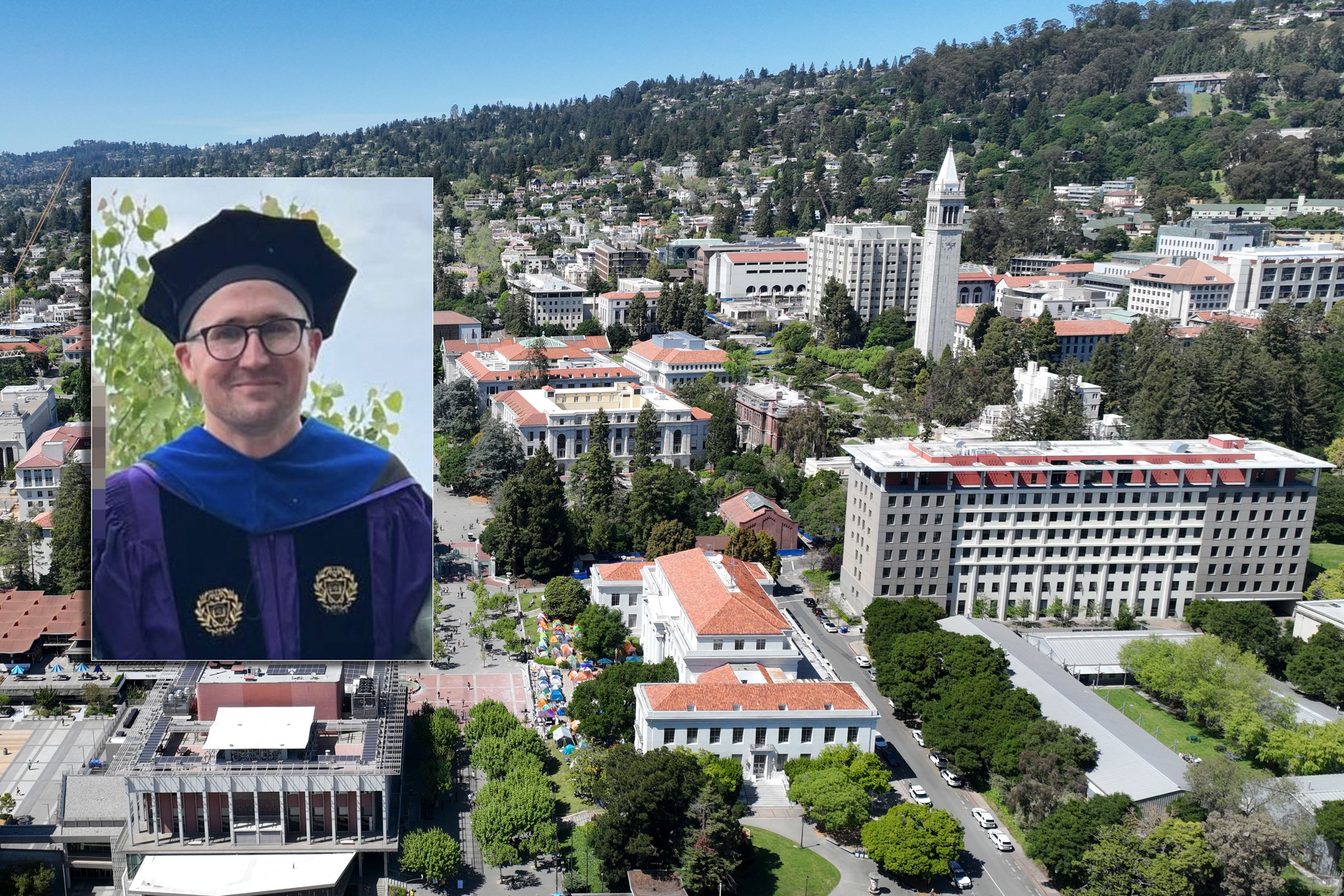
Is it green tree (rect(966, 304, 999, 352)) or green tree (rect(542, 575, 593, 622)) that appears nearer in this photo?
green tree (rect(542, 575, 593, 622))

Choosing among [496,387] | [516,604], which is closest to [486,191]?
[496,387]

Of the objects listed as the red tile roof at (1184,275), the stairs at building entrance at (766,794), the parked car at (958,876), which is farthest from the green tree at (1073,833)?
the red tile roof at (1184,275)

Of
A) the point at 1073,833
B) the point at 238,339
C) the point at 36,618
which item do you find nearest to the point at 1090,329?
the point at 1073,833

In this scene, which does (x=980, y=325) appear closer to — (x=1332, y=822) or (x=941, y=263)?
(x=941, y=263)

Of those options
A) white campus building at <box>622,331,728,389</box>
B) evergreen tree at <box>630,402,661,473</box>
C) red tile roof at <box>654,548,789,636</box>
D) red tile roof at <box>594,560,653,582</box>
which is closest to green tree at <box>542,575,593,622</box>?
red tile roof at <box>594,560,653,582</box>

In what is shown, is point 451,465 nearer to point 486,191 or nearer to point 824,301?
point 824,301

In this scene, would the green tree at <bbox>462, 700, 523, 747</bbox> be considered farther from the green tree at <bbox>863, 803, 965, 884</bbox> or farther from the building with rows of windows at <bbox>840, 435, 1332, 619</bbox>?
the building with rows of windows at <bbox>840, 435, 1332, 619</bbox>

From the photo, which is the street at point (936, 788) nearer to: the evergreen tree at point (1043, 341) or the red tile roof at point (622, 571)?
the red tile roof at point (622, 571)
